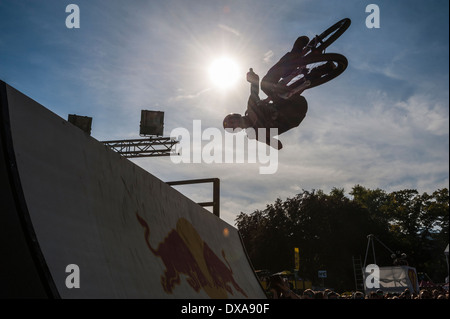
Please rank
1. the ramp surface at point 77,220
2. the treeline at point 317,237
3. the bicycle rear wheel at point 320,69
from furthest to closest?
the treeline at point 317,237
the bicycle rear wheel at point 320,69
the ramp surface at point 77,220

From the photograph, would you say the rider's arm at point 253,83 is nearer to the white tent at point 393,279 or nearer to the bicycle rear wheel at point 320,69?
the bicycle rear wheel at point 320,69

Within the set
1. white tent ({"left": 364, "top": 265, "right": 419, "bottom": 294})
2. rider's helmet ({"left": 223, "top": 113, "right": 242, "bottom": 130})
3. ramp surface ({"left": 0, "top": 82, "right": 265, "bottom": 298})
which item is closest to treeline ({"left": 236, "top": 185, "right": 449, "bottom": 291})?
white tent ({"left": 364, "top": 265, "right": 419, "bottom": 294})

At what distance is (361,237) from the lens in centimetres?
3600

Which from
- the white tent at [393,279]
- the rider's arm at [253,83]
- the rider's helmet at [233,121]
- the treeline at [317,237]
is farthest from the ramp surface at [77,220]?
the treeline at [317,237]

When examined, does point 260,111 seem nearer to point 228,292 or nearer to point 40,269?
point 228,292

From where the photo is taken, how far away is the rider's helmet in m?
9.02

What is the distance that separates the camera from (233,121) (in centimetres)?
903

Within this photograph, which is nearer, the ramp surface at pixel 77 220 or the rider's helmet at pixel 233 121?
the ramp surface at pixel 77 220

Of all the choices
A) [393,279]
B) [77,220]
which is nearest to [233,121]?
[77,220]

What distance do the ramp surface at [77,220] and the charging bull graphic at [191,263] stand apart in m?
0.02

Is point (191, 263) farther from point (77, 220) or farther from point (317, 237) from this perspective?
point (317, 237)

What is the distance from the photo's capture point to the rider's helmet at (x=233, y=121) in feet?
29.6

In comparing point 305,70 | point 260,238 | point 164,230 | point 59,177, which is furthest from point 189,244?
point 260,238

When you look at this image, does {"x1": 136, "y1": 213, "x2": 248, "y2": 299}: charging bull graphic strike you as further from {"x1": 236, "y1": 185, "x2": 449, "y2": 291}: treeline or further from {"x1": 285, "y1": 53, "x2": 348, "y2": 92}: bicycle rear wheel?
{"x1": 236, "y1": 185, "x2": 449, "y2": 291}: treeline
